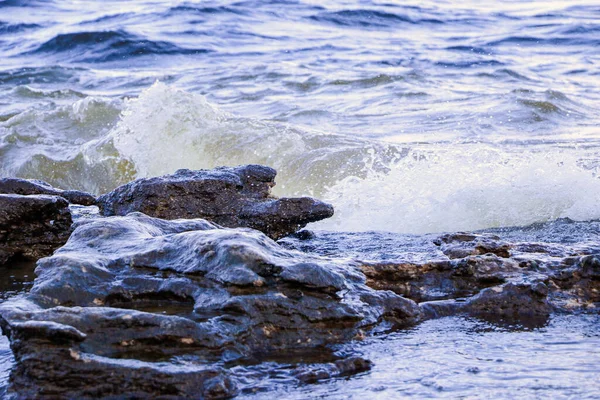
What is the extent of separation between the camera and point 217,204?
4.19 metres

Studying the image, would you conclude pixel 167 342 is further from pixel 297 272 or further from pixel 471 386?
pixel 471 386

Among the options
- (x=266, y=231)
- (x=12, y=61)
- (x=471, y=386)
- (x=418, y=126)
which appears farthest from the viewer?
(x=12, y=61)

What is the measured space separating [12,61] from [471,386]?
1361cm

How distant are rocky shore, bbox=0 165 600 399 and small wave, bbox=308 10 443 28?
13.6 meters

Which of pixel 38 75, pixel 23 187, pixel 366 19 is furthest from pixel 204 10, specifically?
pixel 23 187

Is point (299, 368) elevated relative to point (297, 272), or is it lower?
lower

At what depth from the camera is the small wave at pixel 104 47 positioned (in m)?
14.5

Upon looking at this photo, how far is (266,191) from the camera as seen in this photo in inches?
170

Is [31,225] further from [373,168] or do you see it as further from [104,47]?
[104,47]

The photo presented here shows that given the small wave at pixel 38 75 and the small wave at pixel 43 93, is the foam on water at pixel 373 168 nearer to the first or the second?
the small wave at pixel 43 93

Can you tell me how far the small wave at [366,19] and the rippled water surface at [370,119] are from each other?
0.21ft

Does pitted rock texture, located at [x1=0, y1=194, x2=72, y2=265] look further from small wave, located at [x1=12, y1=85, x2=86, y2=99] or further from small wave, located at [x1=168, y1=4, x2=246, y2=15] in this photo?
small wave, located at [x1=168, y1=4, x2=246, y2=15]

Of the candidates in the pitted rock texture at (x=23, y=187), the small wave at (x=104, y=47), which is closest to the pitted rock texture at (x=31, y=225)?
the pitted rock texture at (x=23, y=187)

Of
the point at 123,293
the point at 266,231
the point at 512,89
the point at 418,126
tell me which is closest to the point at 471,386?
the point at 123,293
